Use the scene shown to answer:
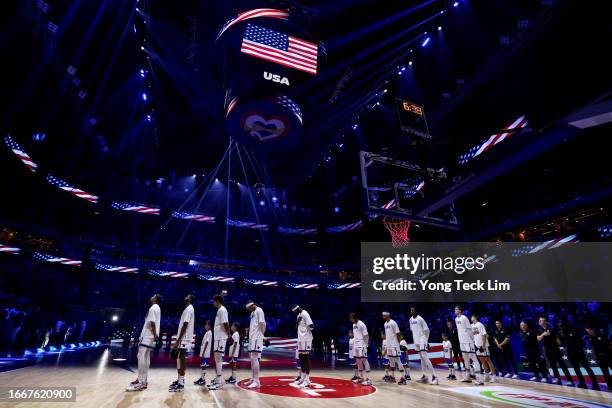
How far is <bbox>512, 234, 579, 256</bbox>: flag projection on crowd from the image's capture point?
14553mm

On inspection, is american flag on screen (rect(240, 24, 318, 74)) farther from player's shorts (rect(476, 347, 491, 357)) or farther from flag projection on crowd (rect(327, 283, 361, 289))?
flag projection on crowd (rect(327, 283, 361, 289))

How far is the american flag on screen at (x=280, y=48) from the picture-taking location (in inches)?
357

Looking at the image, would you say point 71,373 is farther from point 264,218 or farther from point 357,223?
point 264,218

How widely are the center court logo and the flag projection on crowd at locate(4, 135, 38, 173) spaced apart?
16.9m

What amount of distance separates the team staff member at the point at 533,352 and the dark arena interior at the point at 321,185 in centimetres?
6

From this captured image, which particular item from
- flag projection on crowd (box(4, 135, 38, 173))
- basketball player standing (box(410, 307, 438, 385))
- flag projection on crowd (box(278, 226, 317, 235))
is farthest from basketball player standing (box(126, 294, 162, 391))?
flag projection on crowd (box(278, 226, 317, 235))

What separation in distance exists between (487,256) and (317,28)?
15.9 meters

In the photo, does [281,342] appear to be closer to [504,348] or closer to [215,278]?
[215,278]

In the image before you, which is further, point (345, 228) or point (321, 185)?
point (345, 228)

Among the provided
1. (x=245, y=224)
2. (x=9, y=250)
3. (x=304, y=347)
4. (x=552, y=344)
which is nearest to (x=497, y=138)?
(x=552, y=344)

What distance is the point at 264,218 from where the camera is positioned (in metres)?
35.9

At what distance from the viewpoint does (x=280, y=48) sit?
30.9ft

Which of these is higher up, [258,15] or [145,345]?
[258,15]

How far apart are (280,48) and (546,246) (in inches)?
622
